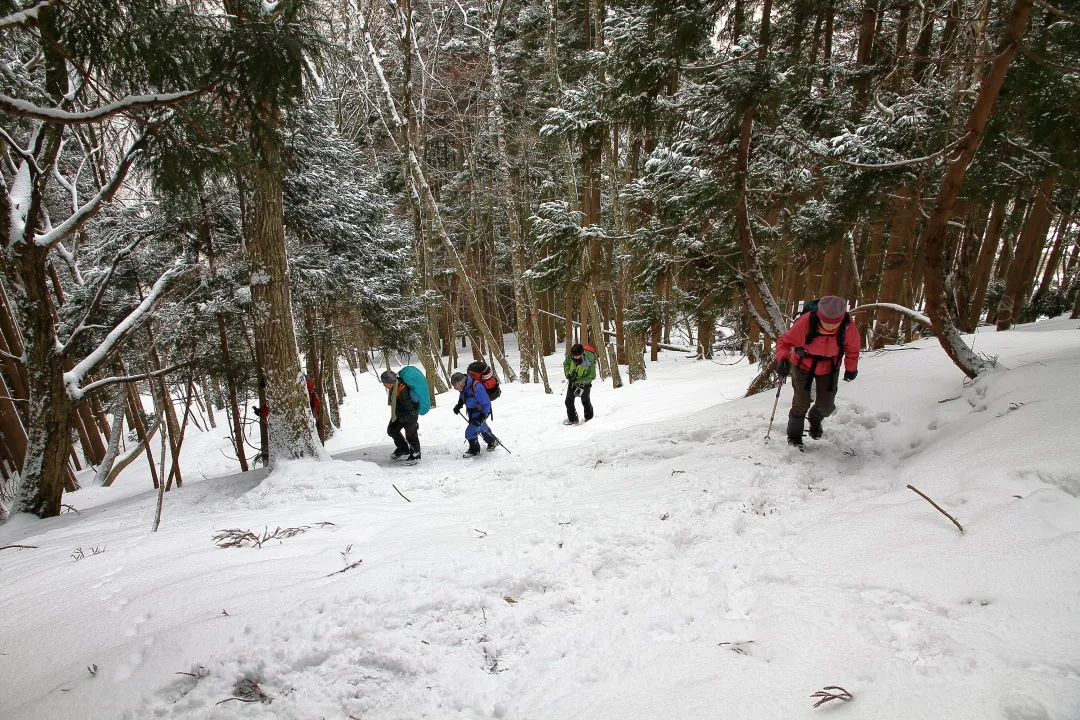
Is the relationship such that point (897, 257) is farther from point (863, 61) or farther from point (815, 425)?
point (815, 425)

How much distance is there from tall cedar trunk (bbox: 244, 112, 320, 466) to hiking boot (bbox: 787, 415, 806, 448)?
5.80 metres

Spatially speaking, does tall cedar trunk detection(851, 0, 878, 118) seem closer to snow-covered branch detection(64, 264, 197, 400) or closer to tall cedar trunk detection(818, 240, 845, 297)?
tall cedar trunk detection(818, 240, 845, 297)

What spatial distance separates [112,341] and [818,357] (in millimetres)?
8919

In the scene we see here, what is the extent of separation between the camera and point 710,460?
15.8 ft

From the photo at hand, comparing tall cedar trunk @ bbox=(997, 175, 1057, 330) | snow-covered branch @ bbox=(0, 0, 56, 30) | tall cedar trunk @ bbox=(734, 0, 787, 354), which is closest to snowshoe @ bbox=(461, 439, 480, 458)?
tall cedar trunk @ bbox=(734, 0, 787, 354)

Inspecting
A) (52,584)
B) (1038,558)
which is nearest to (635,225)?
(1038,558)

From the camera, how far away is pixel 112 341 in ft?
21.5

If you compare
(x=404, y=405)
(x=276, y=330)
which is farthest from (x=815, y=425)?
(x=276, y=330)

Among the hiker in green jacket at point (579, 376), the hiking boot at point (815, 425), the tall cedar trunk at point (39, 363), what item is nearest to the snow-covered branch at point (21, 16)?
the tall cedar trunk at point (39, 363)

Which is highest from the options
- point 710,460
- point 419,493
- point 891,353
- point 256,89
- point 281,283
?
point 256,89

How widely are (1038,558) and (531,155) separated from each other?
18.8 metres

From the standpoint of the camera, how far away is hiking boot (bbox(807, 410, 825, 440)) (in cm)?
495

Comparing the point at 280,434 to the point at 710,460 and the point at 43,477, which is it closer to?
the point at 43,477

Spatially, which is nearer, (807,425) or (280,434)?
(807,425)
